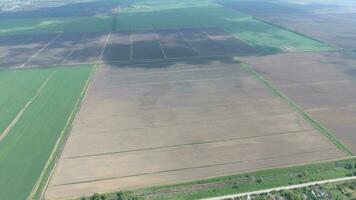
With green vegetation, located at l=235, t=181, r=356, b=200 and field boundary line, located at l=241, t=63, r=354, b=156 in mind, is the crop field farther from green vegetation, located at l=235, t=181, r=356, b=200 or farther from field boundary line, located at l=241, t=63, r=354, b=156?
green vegetation, located at l=235, t=181, r=356, b=200

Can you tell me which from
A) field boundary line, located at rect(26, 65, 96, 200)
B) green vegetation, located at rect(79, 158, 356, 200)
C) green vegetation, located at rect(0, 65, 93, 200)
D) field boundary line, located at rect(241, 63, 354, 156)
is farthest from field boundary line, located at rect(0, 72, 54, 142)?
field boundary line, located at rect(241, 63, 354, 156)

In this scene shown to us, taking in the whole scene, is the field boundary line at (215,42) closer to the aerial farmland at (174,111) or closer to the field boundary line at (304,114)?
the aerial farmland at (174,111)

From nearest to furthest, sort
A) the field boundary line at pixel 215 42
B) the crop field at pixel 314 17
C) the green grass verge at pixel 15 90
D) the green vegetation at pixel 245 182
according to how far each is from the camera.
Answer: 1. the green vegetation at pixel 245 182
2. the green grass verge at pixel 15 90
3. the field boundary line at pixel 215 42
4. the crop field at pixel 314 17

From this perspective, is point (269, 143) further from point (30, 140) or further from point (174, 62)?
point (174, 62)

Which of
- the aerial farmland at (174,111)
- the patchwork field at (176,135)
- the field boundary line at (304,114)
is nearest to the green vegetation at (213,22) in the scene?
the aerial farmland at (174,111)

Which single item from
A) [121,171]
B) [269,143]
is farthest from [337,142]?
[121,171]

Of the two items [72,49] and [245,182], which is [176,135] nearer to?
[245,182]

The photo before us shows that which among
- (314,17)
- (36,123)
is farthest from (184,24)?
(36,123)
